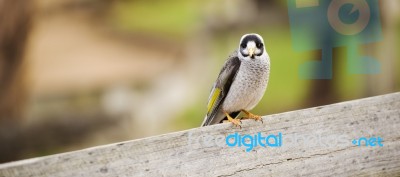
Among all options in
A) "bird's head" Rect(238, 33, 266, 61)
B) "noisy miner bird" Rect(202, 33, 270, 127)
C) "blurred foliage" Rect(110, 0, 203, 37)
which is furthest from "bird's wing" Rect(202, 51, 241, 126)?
"blurred foliage" Rect(110, 0, 203, 37)

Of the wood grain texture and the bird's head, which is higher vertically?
the bird's head

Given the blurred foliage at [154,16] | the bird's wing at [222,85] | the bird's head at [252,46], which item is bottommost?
the blurred foliage at [154,16]

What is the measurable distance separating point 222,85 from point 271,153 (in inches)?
20.7

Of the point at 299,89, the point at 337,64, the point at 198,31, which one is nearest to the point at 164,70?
the point at 198,31

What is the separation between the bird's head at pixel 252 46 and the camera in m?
1.82

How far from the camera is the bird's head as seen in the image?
1.82 metres

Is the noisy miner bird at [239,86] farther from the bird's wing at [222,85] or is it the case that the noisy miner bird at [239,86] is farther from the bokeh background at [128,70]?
the bokeh background at [128,70]

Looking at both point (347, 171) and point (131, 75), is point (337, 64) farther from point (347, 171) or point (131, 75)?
point (131, 75)

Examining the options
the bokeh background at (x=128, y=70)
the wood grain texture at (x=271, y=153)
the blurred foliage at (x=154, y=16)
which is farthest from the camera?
the blurred foliage at (x=154, y=16)

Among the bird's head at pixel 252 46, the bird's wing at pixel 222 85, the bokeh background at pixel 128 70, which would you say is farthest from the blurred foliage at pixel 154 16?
the bird's head at pixel 252 46

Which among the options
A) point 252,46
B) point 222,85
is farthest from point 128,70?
point 252,46

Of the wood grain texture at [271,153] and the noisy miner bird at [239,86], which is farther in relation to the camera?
the noisy miner bird at [239,86]

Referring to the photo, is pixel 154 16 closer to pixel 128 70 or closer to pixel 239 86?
pixel 128 70

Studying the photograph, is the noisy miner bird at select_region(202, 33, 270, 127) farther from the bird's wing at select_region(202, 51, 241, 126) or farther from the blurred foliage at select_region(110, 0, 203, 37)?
the blurred foliage at select_region(110, 0, 203, 37)
